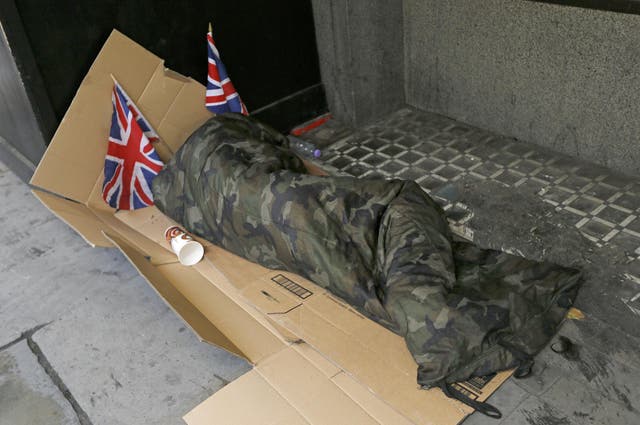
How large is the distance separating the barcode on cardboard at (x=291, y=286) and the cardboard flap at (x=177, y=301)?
303 millimetres

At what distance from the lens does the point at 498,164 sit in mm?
2973

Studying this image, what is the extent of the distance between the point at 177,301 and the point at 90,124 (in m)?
1.05

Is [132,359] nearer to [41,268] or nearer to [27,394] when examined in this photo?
[27,394]

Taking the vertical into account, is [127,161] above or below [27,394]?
above

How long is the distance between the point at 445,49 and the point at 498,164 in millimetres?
757

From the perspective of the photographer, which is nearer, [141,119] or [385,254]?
[385,254]

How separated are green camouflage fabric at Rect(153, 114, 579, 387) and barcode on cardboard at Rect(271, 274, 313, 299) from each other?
5 centimetres

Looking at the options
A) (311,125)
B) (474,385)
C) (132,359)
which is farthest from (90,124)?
(474,385)

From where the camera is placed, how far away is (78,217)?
2658 millimetres

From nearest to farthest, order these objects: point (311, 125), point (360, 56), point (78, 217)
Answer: point (78, 217) < point (360, 56) < point (311, 125)

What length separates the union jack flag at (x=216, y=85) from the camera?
2.98 meters

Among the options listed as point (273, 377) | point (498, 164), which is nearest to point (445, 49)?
point (498, 164)

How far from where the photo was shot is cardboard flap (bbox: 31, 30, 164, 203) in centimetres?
270

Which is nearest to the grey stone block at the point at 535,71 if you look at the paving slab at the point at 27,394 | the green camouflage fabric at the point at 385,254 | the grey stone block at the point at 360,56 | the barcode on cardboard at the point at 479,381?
the grey stone block at the point at 360,56
